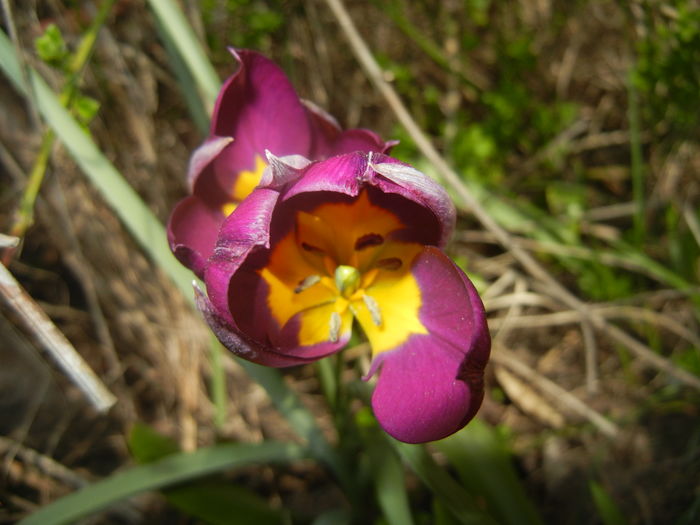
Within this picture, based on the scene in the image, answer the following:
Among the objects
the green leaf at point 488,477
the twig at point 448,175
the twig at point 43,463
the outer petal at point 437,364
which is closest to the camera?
the outer petal at point 437,364

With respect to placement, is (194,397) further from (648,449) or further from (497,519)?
(648,449)

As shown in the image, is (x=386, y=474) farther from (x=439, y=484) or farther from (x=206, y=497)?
(x=206, y=497)

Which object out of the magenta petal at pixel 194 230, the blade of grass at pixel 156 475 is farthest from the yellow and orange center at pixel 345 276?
the blade of grass at pixel 156 475

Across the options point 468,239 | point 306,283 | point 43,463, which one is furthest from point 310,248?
point 43,463

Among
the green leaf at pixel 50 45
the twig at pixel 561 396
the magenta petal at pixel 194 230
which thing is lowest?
the twig at pixel 561 396

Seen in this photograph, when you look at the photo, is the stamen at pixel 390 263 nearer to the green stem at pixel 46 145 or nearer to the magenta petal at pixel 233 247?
the magenta petal at pixel 233 247

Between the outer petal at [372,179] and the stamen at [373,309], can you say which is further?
the stamen at [373,309]

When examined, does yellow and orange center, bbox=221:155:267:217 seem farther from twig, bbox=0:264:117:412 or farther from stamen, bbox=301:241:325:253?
twig, bbox=0:264:117:412
